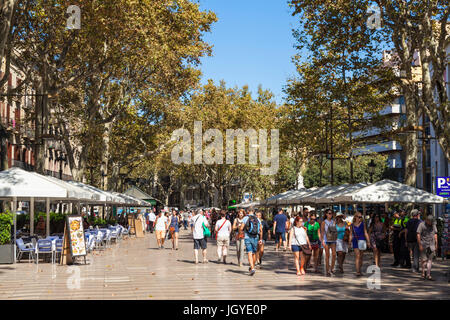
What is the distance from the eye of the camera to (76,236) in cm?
1927

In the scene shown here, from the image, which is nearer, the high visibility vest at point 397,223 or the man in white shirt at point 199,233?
the high visibility vest at point 397,223

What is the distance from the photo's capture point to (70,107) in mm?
36562

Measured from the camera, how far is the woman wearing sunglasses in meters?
16.0

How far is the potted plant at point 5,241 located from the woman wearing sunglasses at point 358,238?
9.77 meters

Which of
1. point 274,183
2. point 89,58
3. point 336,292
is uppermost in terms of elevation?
point 89,58

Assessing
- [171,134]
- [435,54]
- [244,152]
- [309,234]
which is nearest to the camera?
[309,234]

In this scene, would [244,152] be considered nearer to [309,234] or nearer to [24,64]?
[24,64]

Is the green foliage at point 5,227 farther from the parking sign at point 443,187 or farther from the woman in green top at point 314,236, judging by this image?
the parking sign at point 443,187

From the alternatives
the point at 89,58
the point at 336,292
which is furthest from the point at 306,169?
the point at 336,292

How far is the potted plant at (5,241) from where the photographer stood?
19.0 m

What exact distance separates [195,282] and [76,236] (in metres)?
6.21

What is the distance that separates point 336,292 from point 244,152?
4374cm

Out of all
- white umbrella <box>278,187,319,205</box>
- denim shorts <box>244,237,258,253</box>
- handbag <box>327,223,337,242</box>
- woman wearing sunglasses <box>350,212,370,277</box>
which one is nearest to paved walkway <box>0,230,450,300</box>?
woman wearing sunglasses <box>350,212,370,277</box>

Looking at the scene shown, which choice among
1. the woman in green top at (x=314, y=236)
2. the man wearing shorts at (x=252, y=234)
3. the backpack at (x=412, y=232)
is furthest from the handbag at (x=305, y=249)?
the backpack at (x=412, y=232)
